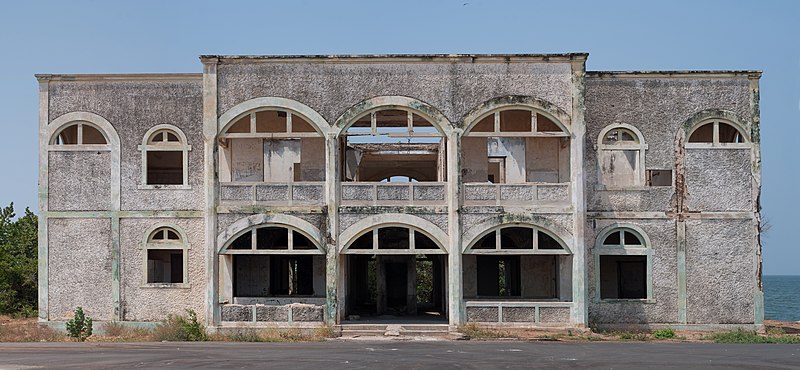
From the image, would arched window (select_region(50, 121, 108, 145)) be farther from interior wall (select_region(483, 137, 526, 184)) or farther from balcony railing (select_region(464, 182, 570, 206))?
interior wall (select_region(483, 137, 526, 184))

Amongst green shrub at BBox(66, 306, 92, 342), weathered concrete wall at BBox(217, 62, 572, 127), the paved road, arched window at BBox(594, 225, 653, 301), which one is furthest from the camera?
arched window at BBox(594, 225, 653, 301)

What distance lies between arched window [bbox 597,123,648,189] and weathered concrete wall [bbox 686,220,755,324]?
2.16 metres

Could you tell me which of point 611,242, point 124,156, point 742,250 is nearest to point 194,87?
point 124,156

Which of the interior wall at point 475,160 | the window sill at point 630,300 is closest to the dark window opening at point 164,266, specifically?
the interior wall at point 475,160

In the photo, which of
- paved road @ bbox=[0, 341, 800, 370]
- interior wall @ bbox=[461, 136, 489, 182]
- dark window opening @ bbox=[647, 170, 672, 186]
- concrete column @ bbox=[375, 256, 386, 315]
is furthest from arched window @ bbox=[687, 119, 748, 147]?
concrete column @ bbox=[375, 256, 386, 315]

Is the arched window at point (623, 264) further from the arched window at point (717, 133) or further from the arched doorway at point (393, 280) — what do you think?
the arched doorway at point (393, 280)

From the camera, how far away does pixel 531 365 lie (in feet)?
60.8

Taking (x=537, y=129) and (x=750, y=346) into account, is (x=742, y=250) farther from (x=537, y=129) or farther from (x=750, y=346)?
(x=537, y=129)

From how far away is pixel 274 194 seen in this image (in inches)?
1043

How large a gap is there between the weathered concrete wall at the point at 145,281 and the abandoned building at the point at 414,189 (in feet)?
0.15

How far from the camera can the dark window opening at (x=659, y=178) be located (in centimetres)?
2802

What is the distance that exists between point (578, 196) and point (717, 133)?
4.98 m

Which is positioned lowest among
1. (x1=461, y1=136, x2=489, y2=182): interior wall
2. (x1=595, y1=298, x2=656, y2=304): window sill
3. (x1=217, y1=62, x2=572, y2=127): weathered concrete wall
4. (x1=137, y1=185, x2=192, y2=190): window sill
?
(x1=595, y1=298, x2=656, y2=304): window sill

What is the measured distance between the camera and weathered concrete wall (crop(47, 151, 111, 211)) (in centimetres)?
2734
